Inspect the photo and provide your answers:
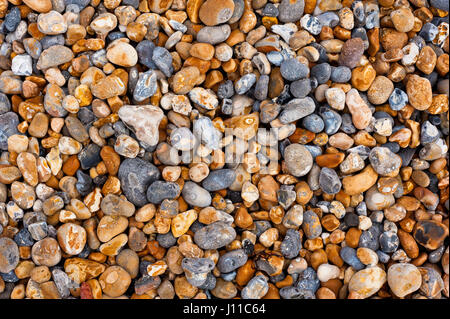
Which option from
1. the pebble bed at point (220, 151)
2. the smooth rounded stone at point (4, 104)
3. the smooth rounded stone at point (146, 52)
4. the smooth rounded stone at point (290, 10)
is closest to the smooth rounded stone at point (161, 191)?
the pebble bed at point (220, 151)

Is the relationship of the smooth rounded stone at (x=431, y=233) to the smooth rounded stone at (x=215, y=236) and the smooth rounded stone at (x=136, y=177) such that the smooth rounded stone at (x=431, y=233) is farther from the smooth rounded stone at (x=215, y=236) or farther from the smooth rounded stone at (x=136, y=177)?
the smooth rounded stone at (x=136, y=177)

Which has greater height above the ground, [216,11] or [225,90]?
[216,11]

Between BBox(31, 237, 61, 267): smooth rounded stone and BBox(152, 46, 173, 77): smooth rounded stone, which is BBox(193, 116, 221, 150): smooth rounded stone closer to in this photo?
BBox(152, 46, 173, 77): smooth rounded stone

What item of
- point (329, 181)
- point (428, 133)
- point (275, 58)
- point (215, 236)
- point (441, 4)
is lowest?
point (215, 236)

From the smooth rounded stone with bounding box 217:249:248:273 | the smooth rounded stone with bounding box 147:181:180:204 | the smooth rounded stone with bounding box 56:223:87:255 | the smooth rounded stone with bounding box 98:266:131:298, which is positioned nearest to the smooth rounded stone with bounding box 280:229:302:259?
the smooth rounded stone with bounding box 217:249:248:273

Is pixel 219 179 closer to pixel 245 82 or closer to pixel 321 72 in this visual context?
pixel 245 82

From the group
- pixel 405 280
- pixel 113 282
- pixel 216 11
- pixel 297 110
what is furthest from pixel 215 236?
pixel 216 11
